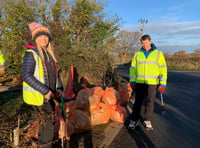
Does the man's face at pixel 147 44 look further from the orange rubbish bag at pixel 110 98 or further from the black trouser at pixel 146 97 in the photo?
the orange rubbish bag at pixel 110 98

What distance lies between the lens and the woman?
6.86 ft

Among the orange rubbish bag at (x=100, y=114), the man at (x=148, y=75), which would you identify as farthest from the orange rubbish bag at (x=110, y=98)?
the man at (x=148, y=75)

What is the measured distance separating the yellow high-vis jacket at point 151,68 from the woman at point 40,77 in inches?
84.7

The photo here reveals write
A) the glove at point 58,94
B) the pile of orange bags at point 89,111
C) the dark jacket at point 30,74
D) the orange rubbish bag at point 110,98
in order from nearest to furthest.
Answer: the dark jacket at point 30,74 → the glove at point 58,94 → the pile of orange bags at point 89,111 → the orange rubbish bag at point 110,98

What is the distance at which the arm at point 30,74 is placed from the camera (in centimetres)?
208

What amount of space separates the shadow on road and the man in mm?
144

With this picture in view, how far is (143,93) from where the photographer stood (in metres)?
3.91

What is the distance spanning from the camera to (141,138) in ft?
11.2

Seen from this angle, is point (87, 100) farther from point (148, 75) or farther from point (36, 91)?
point (36, 91)

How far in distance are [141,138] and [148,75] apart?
4.46 feet

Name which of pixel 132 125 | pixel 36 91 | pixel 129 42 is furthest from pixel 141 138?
pixel 129 42

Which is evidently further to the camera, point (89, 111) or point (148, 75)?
point (89, 111)

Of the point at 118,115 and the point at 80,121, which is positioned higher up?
the point at 80,121

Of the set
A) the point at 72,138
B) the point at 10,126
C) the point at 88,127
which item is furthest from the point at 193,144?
the point at 10,126
